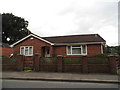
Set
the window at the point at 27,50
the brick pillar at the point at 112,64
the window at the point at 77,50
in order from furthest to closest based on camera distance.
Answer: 1. the window at the point at 27,50
2. the window at the point at 77,50
3. the brick pillar at the point at 112,64

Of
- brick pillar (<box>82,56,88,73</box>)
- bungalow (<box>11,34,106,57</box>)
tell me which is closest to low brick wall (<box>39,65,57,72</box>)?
brick pillar (<box>82,56,88,73</box>)

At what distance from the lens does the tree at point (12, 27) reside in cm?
3862

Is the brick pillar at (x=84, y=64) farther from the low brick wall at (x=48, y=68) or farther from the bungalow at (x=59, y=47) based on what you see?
the bungalow at (x=59, y=47)

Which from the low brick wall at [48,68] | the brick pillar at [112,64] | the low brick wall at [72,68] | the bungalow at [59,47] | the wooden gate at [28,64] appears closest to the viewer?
the brick pillar at [112,64]

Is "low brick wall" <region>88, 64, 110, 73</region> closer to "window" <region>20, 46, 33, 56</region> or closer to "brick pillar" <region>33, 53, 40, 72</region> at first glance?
"brick pillar" <region>33, 53, 40, 72</region>

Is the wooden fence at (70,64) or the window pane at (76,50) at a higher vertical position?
the window pane at (76,50)

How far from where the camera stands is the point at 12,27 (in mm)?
39312

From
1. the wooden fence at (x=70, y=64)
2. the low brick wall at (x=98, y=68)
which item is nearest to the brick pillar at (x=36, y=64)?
the wooden fence at (x=70, y=64)

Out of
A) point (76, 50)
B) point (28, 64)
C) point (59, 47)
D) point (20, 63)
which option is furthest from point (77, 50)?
point (20, 63)

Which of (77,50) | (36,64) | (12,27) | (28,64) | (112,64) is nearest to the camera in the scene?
(112,64)

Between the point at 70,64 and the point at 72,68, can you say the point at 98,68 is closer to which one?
the point at 72,68

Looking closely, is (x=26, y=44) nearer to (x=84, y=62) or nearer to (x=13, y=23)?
(x=84, y=62)

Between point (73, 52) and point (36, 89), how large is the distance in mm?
10328

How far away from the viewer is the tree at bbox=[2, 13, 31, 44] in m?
38.6
